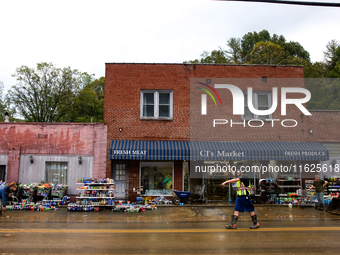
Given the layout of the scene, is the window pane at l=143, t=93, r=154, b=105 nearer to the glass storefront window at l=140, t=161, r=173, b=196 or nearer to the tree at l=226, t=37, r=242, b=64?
the glass storefront window at l=140, t=161, r=173, b=196

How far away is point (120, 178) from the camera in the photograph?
18672 millimetres

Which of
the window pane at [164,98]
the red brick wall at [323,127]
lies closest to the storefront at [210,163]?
the red brick wall at [323,127]

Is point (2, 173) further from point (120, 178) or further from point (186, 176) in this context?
point (186, 176)

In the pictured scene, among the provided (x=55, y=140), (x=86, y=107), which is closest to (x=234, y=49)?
(x=86, y=107)

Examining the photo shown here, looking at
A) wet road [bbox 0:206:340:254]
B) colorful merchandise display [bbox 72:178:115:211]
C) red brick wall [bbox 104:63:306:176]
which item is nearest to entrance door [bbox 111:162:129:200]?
red brick wall [bbox 104:63:306:176]

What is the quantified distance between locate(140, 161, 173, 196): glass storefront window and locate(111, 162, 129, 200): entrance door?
0.96 meters

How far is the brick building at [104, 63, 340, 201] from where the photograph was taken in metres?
18.4

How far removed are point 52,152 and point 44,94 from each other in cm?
2343

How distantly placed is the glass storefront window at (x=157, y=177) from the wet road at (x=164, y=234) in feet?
15.5

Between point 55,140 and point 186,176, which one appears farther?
point 186,176

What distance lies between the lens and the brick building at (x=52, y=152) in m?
18.2

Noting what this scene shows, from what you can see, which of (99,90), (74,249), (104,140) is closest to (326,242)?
(74,249)

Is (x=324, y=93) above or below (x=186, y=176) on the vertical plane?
above

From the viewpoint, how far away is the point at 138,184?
724 inches
